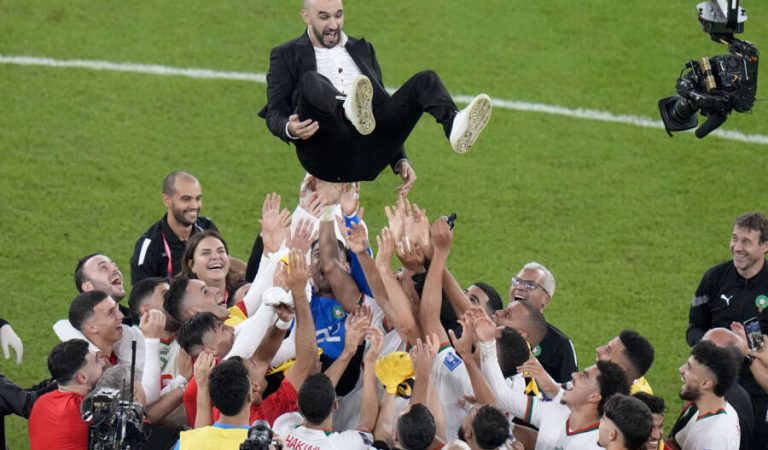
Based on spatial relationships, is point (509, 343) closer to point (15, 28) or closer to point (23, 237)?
point (23, 237)

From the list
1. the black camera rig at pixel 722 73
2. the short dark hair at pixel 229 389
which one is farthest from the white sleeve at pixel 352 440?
the black camera rig at pixel 722 73

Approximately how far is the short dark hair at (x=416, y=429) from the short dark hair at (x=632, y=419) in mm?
940

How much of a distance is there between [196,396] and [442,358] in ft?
5.00

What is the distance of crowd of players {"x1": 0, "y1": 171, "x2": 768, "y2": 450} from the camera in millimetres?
7465

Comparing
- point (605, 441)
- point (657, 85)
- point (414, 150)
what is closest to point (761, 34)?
point (657, 85)

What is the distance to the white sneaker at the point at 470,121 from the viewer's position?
807cm

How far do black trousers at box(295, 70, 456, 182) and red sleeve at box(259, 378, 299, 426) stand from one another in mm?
1609

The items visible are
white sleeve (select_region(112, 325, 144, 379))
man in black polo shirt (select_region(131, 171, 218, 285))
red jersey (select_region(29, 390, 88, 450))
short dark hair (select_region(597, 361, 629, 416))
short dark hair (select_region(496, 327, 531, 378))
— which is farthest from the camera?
man in black polo shirt (select_region(131, 171, 218, 285))

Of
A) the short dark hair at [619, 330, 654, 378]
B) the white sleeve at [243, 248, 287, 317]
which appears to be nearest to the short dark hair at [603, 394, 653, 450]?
the short dark hair at [619, 330, 654, 378]

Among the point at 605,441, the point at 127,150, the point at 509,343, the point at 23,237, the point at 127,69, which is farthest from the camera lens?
the point at 127,69

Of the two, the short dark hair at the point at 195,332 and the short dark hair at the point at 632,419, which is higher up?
the short dark hair at the point at 195,332

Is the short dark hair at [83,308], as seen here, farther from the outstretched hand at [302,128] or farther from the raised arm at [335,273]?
the outstretched hand at [302,128]

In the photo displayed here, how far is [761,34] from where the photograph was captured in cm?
1533

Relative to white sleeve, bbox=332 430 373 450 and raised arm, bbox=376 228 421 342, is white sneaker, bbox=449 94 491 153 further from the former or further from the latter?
white sleeve, bbox=332 430 373 450
